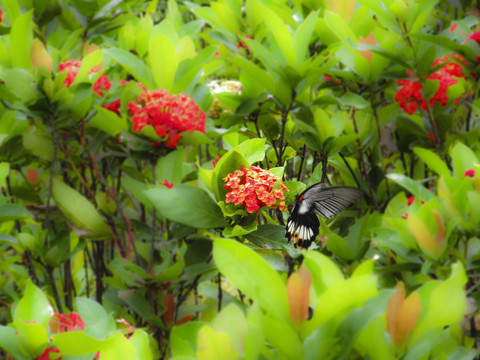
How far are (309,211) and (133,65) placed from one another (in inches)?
41.6

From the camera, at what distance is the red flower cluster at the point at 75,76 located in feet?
5.27

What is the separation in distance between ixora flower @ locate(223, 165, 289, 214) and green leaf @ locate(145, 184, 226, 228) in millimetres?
99

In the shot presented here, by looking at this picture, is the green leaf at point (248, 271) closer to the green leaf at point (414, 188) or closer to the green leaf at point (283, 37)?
the green leaf at point (283, 37)

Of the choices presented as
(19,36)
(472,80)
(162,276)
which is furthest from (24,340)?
(472,80)

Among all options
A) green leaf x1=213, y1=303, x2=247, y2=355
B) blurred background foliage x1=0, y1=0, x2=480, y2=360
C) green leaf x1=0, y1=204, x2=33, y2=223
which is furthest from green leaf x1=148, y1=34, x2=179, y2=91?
green leaf x1=213, y1=303, x2=247, y2=355

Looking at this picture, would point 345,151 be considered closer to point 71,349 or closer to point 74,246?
point 71,349

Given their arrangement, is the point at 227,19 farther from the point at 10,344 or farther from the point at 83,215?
the point at 10,344

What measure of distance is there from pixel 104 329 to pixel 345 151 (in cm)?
96

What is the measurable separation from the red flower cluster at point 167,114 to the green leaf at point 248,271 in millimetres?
921

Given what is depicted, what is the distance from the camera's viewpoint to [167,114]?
56.8 inches

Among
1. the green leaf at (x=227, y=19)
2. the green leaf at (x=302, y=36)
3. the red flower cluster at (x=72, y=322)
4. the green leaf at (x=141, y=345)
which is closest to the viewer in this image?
the green leaf at (x=141, y=345)

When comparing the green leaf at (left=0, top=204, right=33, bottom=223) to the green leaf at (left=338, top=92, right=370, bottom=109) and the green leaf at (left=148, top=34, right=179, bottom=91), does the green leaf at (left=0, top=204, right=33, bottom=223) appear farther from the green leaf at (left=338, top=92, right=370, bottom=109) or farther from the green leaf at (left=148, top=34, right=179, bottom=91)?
the green leaf at (left=338, top=92, right=370, bottom=109)

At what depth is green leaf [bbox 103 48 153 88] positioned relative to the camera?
1.56m

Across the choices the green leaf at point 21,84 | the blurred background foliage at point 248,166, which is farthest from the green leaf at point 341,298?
the green leaf at point 21,84
